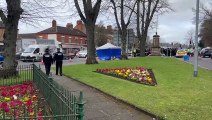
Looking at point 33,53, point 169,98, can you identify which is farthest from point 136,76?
point 33,53

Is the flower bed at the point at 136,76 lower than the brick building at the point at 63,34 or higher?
lower

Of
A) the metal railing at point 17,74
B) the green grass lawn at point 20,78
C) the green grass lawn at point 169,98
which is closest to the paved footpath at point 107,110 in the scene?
the green grass lawn at point 169,98

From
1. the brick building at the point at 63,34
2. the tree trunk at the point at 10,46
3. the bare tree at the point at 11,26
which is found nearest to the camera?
the bare tree at the point at 11,26

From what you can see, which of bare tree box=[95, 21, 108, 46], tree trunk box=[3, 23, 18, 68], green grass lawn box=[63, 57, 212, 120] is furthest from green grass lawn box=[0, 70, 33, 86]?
bare tree box=[95, 21, 108, 46]

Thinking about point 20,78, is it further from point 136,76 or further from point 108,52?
point 108,52

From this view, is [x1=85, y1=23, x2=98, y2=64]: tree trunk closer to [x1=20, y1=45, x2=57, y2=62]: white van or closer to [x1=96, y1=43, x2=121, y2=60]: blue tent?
[x1=20, y1=45, x2=57, y2=62]: white van

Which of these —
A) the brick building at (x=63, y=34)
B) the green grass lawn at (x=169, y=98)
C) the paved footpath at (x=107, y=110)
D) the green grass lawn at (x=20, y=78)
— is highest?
the brick building at (x=63, y=34)

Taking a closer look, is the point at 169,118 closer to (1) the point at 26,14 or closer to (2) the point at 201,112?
(2) the point at 201,112

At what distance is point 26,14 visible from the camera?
21062 millimetres

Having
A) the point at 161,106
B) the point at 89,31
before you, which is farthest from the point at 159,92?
the point at 89,31

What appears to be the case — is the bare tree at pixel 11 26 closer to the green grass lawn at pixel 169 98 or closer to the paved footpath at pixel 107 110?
the green grass lawn at pixel 169 98

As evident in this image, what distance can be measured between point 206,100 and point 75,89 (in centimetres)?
572

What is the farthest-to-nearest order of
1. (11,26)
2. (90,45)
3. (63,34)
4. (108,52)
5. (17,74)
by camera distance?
(63,34), (108,52), (90,45), (11,26), (17,74)

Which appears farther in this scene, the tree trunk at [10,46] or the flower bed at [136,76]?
the tree trunk at [10,46]
